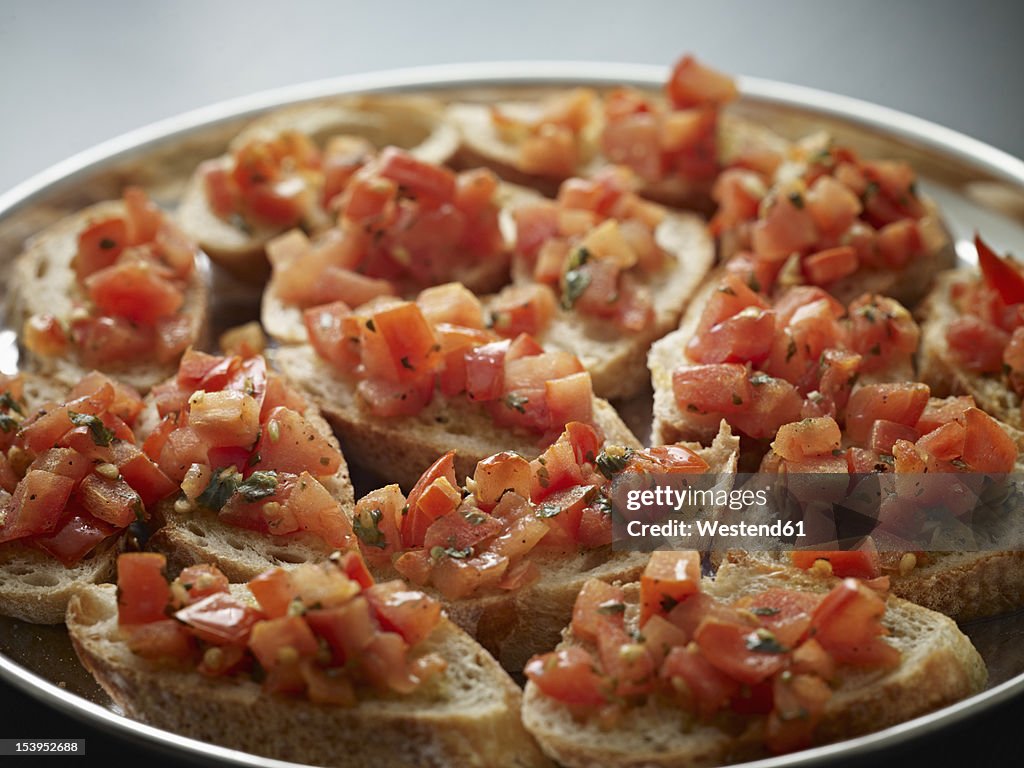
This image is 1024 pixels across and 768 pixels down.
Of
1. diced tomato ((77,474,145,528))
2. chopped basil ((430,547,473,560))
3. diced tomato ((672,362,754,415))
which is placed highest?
diced tomato ((672,362,754,415))

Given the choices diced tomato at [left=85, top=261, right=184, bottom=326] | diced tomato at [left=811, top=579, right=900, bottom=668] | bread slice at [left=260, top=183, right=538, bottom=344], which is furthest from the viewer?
bread slice at [left=260, top=183, right=538, bottom=344]

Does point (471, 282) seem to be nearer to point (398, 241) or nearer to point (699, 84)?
point (398, 241)

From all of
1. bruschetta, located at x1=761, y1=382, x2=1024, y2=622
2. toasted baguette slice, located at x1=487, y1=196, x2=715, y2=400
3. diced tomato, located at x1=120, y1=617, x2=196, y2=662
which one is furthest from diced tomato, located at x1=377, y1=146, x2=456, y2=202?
diced tomato, located at x1=120, y1=617, x2=196, y2=662

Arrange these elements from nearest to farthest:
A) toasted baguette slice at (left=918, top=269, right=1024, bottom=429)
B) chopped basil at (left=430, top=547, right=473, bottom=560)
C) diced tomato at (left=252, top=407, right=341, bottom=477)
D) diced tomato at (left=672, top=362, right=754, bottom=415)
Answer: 1. chopped basil at (left=430, top=547, right=473, bottom=560)
2. diced tomato at (left=252, top=407, right=341, bottom=477)
3. diced tomato at (left=672, top=362, right=754, bottom=415)
4. toasted baguette slice at (left=918, top=269, right=1024, bottom=429)

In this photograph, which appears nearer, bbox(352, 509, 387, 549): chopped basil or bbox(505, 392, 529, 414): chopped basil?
bbox(352, 509, 387, 549): chopped basil

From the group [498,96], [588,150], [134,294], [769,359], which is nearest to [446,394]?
[769,359]

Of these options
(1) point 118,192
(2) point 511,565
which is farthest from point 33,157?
(2) point 511,565

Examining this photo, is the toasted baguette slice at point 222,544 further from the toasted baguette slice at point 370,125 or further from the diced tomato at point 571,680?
the toasted baguette slice at point 370,125

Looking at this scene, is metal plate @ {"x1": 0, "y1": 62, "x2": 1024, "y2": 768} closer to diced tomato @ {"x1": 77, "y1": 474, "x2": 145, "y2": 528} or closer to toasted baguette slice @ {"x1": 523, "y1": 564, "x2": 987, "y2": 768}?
diced tomato @ {"x1": 77, "y1": 474, "x2": 145, "y2": 528}

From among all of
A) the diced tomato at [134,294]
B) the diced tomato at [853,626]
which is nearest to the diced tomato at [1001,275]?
the diced tomato at [853,626]
